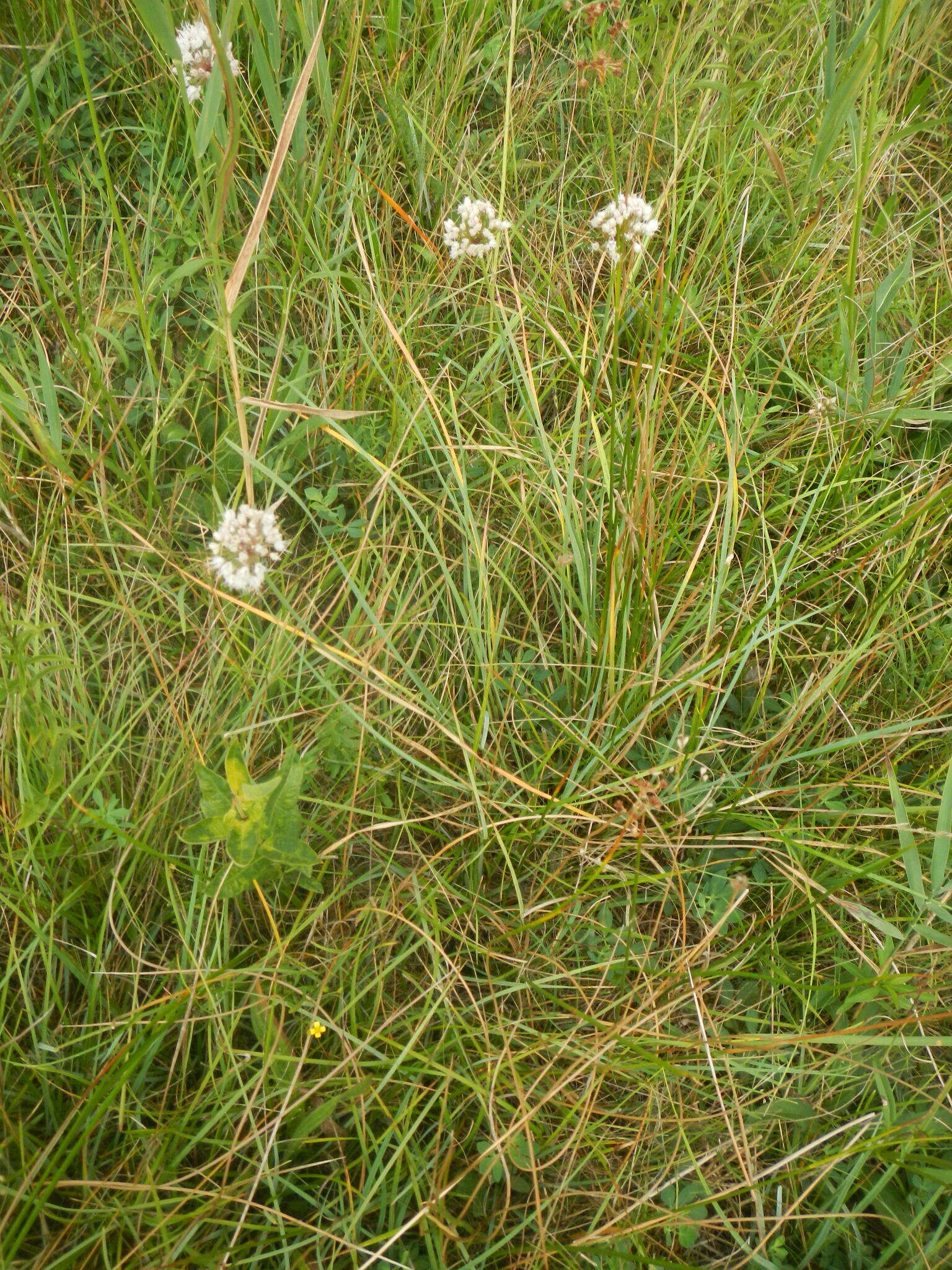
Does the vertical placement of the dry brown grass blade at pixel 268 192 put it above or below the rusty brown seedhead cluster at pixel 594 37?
below

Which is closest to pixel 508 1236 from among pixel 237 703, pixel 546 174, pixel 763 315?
pixel 237 703

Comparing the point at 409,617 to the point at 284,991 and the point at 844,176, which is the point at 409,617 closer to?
the point at 284,991

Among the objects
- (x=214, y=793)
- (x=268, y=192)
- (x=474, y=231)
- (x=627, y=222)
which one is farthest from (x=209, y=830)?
(x=627, y=222)

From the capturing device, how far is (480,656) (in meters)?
1.57

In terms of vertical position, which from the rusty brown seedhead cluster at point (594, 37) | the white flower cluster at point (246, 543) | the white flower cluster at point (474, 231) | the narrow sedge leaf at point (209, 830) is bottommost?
the narrow sedge leaf at point (209, 830)

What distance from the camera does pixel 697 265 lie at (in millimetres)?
1949

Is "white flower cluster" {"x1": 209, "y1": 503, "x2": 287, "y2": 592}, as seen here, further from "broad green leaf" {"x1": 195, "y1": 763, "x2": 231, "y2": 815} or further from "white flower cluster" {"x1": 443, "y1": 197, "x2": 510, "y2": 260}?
"white flower cluster" {"x1": 443, "y1": 197, "x2": 510, "y2": 260}

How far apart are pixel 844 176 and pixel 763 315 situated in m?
0.46

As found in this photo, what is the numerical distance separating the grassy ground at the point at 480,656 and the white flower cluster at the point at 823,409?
1.2 inches

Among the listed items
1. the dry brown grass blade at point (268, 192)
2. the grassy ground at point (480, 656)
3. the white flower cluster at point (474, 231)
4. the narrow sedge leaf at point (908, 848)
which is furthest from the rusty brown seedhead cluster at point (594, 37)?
the narrow sedge leaf at point (908, 848)

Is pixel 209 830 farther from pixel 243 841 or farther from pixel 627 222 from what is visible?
pixel 627 222

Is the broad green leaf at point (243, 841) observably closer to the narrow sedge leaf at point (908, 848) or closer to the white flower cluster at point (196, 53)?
the narrow sedge leaf at point (908, 848)

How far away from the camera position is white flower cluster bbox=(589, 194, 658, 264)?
1.70 metres

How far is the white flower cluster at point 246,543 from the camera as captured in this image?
139 cm
